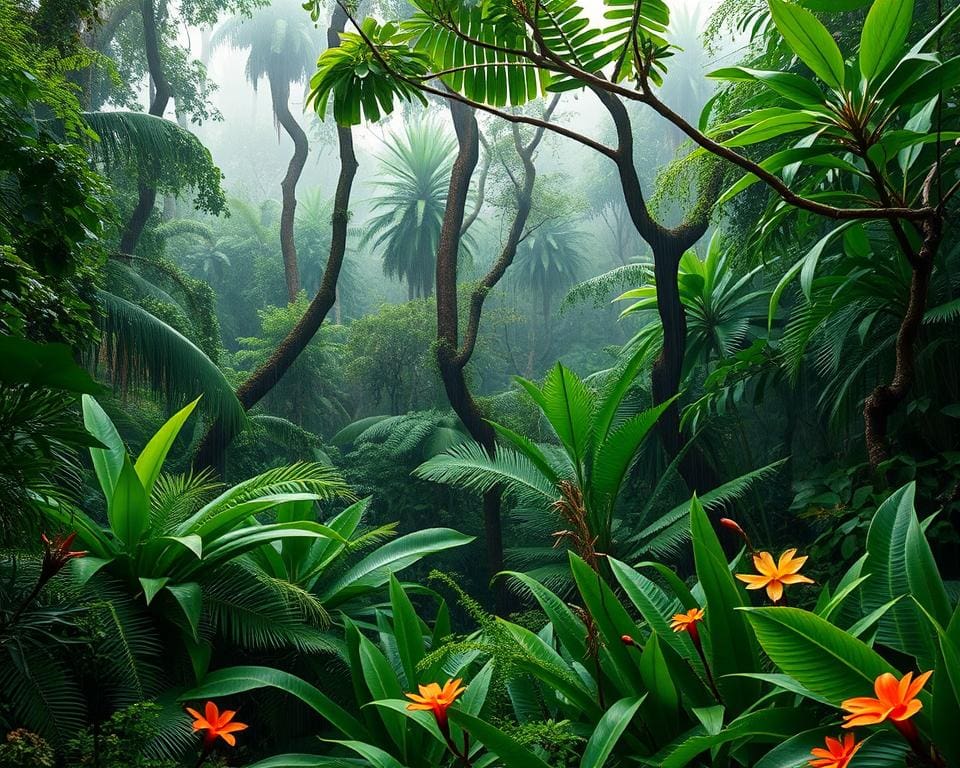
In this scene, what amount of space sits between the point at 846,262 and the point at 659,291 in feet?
6.01

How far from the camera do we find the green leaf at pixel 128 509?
2980mm

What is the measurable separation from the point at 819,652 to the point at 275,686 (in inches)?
75.2

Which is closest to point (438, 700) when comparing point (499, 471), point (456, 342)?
point (499, 471)

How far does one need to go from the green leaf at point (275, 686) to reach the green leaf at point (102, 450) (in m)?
0.90

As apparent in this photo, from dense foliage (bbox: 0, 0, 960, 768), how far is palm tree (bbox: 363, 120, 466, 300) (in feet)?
16.7

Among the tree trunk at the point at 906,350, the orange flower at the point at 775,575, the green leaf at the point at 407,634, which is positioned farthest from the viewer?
the green leaf at the point at 407,634

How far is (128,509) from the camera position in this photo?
3.00 m

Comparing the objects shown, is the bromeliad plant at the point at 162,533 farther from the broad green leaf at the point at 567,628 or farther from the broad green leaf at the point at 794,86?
the broad green leaf at the point at 794,86

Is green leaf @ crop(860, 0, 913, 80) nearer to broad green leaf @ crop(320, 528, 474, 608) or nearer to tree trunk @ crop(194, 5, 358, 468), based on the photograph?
broad green leaf @ crop(320, 528, 474, 608)

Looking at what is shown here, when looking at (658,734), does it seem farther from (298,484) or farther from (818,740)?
(298,484)

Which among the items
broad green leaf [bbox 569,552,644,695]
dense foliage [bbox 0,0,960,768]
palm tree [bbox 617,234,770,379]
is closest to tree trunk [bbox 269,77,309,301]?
dense foliage [bbox 0,0,960,768]

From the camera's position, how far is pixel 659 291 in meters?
5.21

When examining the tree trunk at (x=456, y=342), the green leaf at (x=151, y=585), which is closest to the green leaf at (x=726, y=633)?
the green leaf at (x=151, y=585)

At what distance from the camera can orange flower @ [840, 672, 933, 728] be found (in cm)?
82
